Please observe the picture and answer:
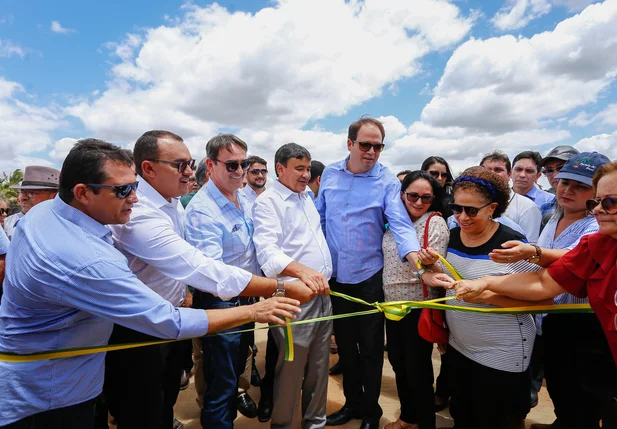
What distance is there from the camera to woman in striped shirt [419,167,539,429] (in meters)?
2.49

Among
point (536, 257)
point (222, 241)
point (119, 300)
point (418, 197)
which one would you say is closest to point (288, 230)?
point (222, 241)

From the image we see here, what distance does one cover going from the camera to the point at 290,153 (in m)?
3.42

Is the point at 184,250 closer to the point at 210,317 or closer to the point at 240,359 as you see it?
the point at 210,317

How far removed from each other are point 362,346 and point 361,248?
1.05 metres

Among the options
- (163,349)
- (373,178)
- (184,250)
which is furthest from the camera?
(373,178)

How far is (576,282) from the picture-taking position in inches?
88.4

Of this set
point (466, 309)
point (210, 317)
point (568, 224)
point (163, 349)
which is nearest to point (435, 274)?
point (466, 309)

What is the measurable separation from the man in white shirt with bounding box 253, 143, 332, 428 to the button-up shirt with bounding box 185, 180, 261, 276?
0.17m

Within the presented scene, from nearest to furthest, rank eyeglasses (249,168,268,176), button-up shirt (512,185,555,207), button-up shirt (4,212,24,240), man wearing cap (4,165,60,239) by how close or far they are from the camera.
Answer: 1. man wearing cap (4,165,60,239)
2. button-up shirt (512,185,555,207)
3. button-up shirt (4,212,24,240)
4. eyeglasses (249,168,268,176)

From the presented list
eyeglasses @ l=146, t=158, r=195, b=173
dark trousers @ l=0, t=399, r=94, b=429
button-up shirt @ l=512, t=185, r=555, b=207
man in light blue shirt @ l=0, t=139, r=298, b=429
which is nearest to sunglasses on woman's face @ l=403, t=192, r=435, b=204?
eyeglasses @ l=146, t=158, r=195, b=173

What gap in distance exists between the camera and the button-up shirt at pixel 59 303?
183cm

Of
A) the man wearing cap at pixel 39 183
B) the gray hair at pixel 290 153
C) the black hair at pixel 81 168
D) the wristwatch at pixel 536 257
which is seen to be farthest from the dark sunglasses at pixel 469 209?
the man wearing cap at pixel 39 183

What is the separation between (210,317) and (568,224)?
299 centimetres

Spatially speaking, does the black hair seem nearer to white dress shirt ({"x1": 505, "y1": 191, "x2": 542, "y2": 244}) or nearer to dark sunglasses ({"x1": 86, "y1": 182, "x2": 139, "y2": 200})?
dark sunglasses ({"x1": 86, "y1": 182, "x2": 139, "y2": 200})
